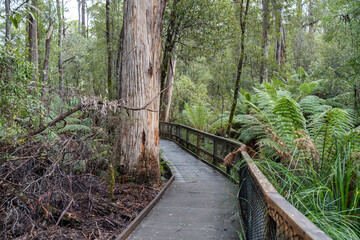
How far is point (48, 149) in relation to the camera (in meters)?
4.38

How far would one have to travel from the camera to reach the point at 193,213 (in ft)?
17.1

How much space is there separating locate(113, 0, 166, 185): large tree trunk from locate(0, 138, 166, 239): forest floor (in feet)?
5.16

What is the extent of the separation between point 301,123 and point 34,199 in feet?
15.3

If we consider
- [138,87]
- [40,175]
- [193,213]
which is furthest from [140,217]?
[138,87]

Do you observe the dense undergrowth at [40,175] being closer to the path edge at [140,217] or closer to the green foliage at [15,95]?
the green foliage at [15,95]

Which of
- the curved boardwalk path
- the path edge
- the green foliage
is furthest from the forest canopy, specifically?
the curved boardwalk path

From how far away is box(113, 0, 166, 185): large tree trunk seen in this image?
6707mm

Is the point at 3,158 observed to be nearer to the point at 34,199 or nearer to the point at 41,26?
the point at 34,199

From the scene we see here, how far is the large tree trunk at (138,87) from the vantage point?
6.71 metres

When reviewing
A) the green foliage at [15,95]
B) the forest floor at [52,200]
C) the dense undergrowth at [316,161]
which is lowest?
the forest floor at [52,200]

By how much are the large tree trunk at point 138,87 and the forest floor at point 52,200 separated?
62.0 inches

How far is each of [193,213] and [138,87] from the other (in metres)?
2.98

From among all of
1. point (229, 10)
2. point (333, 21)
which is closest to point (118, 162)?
point (229, 10)

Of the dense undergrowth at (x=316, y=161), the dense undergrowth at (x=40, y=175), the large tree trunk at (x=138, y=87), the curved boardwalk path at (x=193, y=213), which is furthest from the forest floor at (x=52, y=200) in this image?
the dense undergrowth at (x=316, y=161)
